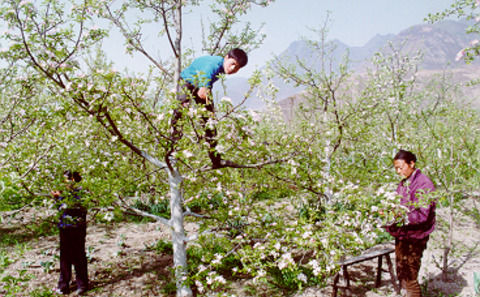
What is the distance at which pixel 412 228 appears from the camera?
362 centimetres

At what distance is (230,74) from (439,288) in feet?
17.0

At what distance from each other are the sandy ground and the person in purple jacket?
44.1 inches

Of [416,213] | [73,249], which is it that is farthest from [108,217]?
[416,213]

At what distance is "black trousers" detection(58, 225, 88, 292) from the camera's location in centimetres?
491

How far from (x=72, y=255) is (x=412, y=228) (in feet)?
18.1

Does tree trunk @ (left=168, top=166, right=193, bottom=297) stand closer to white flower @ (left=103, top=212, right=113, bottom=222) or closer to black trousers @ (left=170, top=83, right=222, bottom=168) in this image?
white flower @ (left=103, top=212, right=113, bottom=222)

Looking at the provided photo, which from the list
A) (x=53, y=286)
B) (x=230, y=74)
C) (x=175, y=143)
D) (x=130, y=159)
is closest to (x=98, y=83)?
(x=175, y=143)

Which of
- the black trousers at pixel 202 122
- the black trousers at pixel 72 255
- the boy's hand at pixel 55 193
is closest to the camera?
the black trousers at pixel 202 122

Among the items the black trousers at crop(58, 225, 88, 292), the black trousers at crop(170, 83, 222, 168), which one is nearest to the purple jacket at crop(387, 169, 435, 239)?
the black trousers at crop(170, 83, 222, 168)

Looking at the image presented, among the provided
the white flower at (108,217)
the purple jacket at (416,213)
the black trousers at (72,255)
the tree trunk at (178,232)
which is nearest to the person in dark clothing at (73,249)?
the black trousers at (72,255)

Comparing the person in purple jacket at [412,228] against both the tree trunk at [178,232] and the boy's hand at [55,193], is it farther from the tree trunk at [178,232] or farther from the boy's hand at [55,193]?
the boy's hand at [55,193]

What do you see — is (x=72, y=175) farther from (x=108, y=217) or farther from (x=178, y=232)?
(x=178, y=232)

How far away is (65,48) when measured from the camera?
3236mm

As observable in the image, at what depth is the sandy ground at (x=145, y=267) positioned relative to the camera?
5.01 meters
